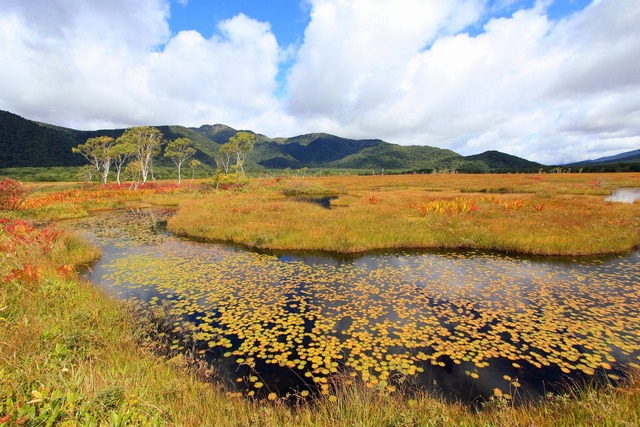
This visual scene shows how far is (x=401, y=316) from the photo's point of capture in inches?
359

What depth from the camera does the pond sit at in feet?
21.6

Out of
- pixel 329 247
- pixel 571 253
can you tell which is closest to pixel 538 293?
pixel 571 253

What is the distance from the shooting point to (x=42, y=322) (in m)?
6.52

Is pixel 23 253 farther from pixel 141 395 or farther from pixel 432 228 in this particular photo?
pixel 432 228

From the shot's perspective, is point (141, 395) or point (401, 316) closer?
point (141, 395)

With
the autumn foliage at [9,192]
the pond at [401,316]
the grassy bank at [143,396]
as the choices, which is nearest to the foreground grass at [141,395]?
the grassy bank at [143,396]

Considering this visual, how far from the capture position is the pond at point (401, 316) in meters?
6.59

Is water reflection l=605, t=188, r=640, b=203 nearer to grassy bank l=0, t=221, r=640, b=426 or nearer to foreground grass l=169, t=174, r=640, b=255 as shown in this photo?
foreground grass l=169, t=174, r=640, b=255

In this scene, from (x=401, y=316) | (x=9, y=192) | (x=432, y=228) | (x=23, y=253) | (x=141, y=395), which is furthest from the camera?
(x=9, y=192)

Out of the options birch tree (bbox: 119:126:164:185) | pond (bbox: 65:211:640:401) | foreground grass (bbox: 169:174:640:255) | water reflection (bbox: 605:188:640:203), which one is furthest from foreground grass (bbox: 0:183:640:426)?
birch tree (bbox: 119:126:164:185)

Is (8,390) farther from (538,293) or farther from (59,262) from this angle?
(538,293)

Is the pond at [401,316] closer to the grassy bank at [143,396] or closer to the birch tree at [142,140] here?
the grassy bank at [143,396]

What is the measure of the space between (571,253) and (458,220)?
694 cm

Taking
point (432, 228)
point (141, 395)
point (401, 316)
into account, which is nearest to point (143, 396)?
point (141, 395)
